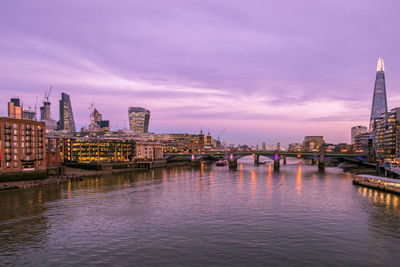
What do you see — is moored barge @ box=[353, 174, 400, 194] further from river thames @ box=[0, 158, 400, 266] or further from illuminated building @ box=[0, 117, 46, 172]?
illuminated building @ box=[0, 117, 46, 172]

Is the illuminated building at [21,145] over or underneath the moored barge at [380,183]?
over

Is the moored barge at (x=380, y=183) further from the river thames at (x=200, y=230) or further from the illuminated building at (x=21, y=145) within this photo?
the illuminated building at (x=21, y=145)

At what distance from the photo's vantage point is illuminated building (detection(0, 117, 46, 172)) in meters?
103

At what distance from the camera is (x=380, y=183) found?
86.6m

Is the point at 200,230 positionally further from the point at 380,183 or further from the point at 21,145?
the point at 21,145

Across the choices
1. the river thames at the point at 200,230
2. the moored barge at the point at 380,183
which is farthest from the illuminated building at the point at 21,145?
the moored barge at the point at 380,183

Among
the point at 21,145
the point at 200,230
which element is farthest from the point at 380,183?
the point at 21,145

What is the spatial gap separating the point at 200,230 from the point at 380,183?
→ 69.6 m

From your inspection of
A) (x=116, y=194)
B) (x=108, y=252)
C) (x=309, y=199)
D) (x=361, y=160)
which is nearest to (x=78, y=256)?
(x=108, y=252)

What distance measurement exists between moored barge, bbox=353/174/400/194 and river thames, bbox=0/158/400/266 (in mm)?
8279

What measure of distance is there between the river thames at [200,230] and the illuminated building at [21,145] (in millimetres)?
38389

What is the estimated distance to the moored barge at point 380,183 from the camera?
80.1 meters

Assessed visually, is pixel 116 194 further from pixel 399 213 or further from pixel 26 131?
pixel 399 213

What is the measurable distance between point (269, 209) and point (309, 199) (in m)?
16.7
